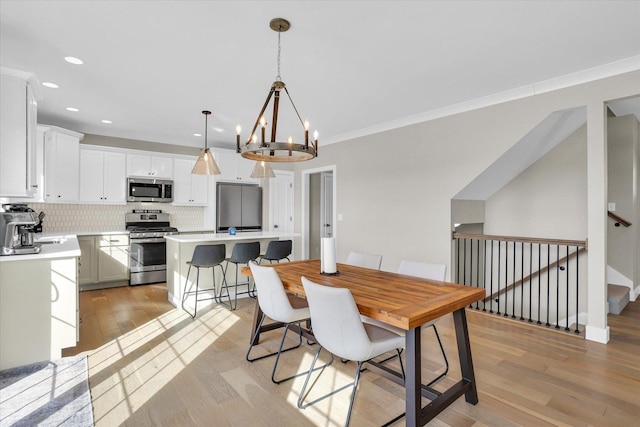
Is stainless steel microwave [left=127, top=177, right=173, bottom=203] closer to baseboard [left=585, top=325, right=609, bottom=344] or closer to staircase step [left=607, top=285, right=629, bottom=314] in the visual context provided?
baseboard [left=585, top=325, right=609, bottom=344]

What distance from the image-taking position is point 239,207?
6.29 m

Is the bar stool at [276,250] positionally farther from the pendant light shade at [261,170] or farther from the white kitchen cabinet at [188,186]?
the white kitchen cabinet at [188,186]

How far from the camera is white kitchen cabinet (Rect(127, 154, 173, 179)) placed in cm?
550

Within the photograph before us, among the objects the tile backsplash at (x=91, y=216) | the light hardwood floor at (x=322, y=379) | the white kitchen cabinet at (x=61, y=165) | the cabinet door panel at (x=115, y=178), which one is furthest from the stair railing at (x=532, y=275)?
the white kitchen cabinet at (x=61, y=165)

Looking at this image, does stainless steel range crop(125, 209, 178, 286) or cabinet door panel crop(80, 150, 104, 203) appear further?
stainless steel range crop(125, 209, 178, 286)

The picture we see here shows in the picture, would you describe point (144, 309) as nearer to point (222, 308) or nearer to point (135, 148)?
point (222, 308)

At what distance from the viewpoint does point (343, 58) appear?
284 cm

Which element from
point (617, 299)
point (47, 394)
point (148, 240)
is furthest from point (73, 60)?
point (617, 299)

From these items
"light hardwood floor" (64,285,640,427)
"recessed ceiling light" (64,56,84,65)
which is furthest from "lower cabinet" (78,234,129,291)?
"recessed ceiling light" (64,56,84,65)

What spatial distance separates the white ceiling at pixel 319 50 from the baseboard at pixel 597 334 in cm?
232

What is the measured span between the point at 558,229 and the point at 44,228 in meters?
7.31

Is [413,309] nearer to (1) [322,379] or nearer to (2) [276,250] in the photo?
(1) [322,379]

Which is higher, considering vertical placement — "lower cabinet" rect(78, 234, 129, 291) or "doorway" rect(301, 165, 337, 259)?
"doorway" rect(301, 165, 337, 259)

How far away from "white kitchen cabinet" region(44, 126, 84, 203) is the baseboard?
6588 millimetres
